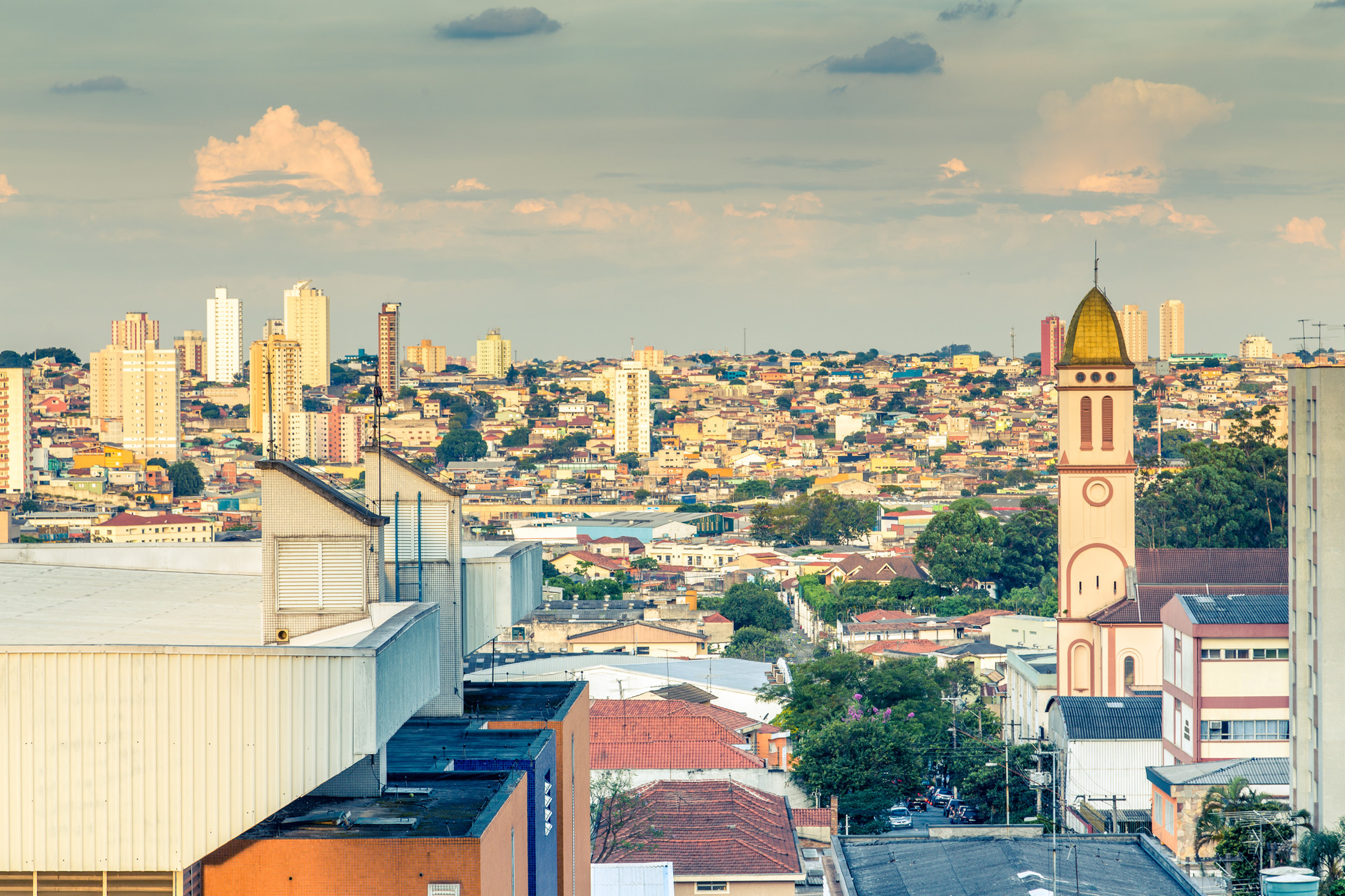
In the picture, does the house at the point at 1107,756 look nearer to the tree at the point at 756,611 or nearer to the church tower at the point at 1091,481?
the church tower at the point at 1091,481

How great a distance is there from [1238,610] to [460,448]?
147 metres

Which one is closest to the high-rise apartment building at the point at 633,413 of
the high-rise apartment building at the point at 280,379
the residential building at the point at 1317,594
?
the high-rise apartment building at the point at 280,379

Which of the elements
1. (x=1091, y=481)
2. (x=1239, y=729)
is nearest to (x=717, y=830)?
(x=1239, y=729)

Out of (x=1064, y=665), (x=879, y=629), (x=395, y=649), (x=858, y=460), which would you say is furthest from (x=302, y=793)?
(x=858, y=460)

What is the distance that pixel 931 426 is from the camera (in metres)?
191

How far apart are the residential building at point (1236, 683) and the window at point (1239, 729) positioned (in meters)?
0.01

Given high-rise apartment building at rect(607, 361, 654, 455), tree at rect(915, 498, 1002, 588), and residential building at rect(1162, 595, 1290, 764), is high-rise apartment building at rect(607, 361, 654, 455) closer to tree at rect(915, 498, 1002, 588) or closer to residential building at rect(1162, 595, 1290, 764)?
tree at rect(915, 498, 1002, 588)

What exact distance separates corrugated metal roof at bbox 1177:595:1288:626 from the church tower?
6143 millimetres

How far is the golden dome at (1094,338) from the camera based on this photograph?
36.8 meters

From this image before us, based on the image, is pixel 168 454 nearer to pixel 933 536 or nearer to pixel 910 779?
pixel 933 536

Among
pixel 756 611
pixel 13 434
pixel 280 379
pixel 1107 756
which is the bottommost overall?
pixel 756 611

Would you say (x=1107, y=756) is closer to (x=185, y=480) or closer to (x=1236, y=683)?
(x=1236, y=683)

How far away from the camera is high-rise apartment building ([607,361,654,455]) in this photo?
18475 centimetres

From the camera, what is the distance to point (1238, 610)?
28.9 metres
